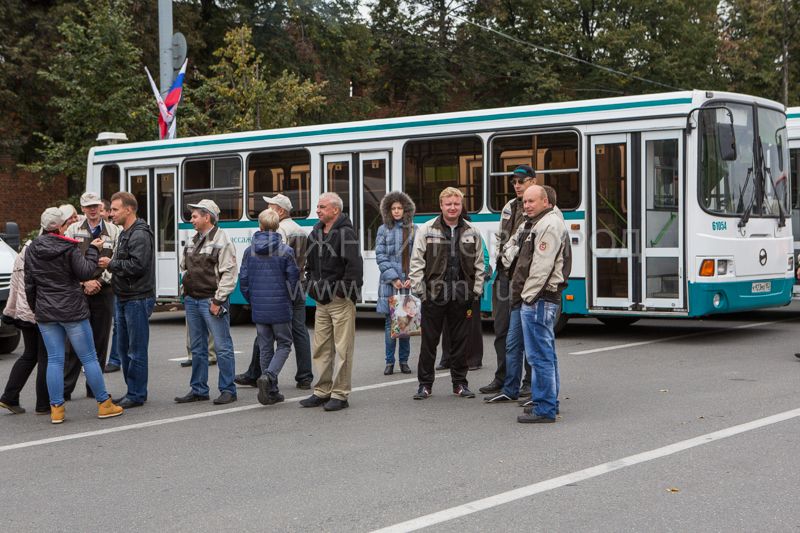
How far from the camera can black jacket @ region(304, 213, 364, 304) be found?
874cm

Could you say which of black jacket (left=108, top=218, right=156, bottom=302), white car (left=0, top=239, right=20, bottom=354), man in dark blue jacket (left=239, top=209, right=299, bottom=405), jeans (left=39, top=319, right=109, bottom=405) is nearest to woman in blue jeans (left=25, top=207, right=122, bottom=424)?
jeans (left=39, top=319, right=109, bottom=405)

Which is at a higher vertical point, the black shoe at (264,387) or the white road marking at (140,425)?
the black shoe at (264,387)

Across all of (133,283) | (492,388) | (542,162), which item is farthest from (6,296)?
(542,162)

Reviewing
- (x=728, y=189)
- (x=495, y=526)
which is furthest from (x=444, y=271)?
(x=728, y=189)

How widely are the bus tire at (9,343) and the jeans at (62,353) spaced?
5107 millimetres

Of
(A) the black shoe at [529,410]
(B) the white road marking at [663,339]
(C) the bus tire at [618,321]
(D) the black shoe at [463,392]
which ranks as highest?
(C) the bus tire at [618,321]

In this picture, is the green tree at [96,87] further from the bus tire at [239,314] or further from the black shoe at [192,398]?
the black shoe at [192,398]

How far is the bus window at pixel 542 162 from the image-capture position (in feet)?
44.5

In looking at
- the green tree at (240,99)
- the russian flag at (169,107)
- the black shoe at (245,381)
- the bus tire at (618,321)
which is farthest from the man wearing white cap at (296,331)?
the green tree at (240,99)

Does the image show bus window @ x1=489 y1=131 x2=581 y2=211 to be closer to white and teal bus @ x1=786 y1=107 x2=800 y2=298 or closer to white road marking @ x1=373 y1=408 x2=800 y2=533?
white and teal bus @ x1=786 y1=107 x2=800 y2=298

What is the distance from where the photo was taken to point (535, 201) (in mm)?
8008

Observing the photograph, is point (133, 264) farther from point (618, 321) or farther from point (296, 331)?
point (618, 321)

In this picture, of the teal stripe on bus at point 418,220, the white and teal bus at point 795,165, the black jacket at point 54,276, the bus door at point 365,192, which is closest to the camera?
the black jacket at point 54,276

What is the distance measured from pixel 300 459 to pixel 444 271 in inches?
106
